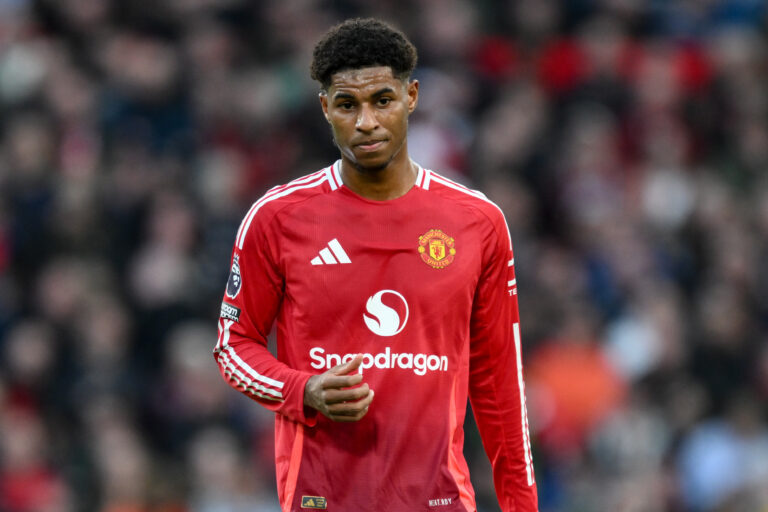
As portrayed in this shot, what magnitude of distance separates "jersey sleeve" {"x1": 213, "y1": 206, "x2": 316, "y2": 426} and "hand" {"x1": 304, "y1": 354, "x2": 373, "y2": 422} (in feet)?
0.78

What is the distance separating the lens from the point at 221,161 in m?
10.5

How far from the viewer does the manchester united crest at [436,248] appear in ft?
14.1

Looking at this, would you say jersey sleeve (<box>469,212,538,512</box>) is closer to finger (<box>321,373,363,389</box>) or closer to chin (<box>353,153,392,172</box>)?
chin (<box>353,153,392,172</box>)

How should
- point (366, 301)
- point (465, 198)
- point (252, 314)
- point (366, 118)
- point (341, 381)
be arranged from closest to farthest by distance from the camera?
point (341, 381) → point (366, 118) → point (366, 301) → point (252, 314) → point (465, 198)

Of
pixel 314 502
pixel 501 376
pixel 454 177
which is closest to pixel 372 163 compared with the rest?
pixel 501 376

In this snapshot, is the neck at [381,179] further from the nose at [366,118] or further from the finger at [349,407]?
the finger at [349,407]

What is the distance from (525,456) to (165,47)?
759cm

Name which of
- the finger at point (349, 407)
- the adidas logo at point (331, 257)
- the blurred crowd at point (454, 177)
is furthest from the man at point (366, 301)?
the blurred crowd at point (454, 177)

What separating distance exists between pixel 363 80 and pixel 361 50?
10cm

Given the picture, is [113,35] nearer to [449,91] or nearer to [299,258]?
[449,91]

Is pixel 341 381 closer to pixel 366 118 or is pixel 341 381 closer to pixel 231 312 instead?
pixel 231 312

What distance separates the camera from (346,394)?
3979mm

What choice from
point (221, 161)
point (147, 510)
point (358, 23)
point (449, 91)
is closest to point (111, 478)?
point (147, 510)

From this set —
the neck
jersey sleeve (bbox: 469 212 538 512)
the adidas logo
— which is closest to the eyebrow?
the neck
